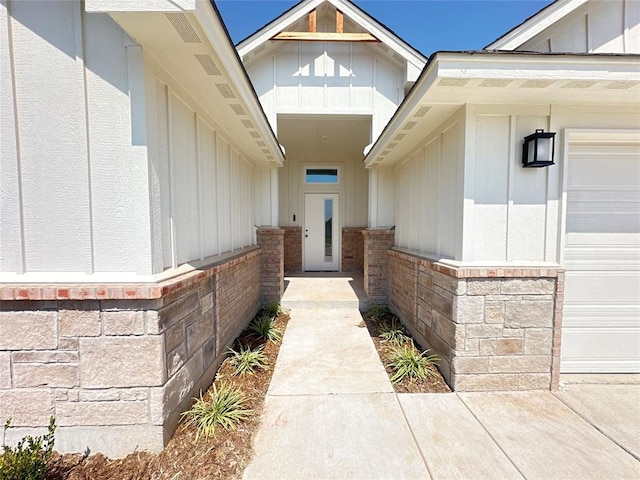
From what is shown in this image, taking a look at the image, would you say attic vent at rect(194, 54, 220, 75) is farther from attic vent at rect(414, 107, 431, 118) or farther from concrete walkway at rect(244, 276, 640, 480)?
concrete walkway at rect(244, 276, 640, 480)

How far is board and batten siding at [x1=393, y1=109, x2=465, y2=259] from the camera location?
2.77m

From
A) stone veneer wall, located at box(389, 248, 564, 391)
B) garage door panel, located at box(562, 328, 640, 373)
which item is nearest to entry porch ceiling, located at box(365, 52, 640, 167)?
stone veneer wall, located at box(389, 248, 564, 391)

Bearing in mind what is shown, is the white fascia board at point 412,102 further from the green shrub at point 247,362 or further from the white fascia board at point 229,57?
the green shrub at point 247,362

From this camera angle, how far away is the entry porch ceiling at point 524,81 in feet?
7.03

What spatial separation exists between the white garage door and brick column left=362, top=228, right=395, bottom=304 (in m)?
2.63

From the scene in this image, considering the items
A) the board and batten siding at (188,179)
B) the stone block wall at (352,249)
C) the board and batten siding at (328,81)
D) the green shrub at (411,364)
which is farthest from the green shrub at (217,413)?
the stone block wall at (352,249)

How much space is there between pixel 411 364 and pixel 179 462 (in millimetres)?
2259

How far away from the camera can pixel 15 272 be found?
6.24 feet

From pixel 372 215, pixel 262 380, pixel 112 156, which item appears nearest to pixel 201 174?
pixel 112 156

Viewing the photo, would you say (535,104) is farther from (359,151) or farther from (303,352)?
(359,151)

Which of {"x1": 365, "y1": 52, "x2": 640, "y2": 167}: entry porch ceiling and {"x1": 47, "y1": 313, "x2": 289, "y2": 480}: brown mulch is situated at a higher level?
{"x1": 365, "y1": 52, "x2": 640, "y2": 167}: entry porch ceiling

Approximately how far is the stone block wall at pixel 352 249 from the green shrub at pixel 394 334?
3.75 meters

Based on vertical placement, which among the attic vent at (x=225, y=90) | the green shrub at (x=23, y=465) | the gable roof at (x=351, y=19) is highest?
the gable roof at (x=351, y=19)

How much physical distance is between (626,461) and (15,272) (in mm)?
4515
